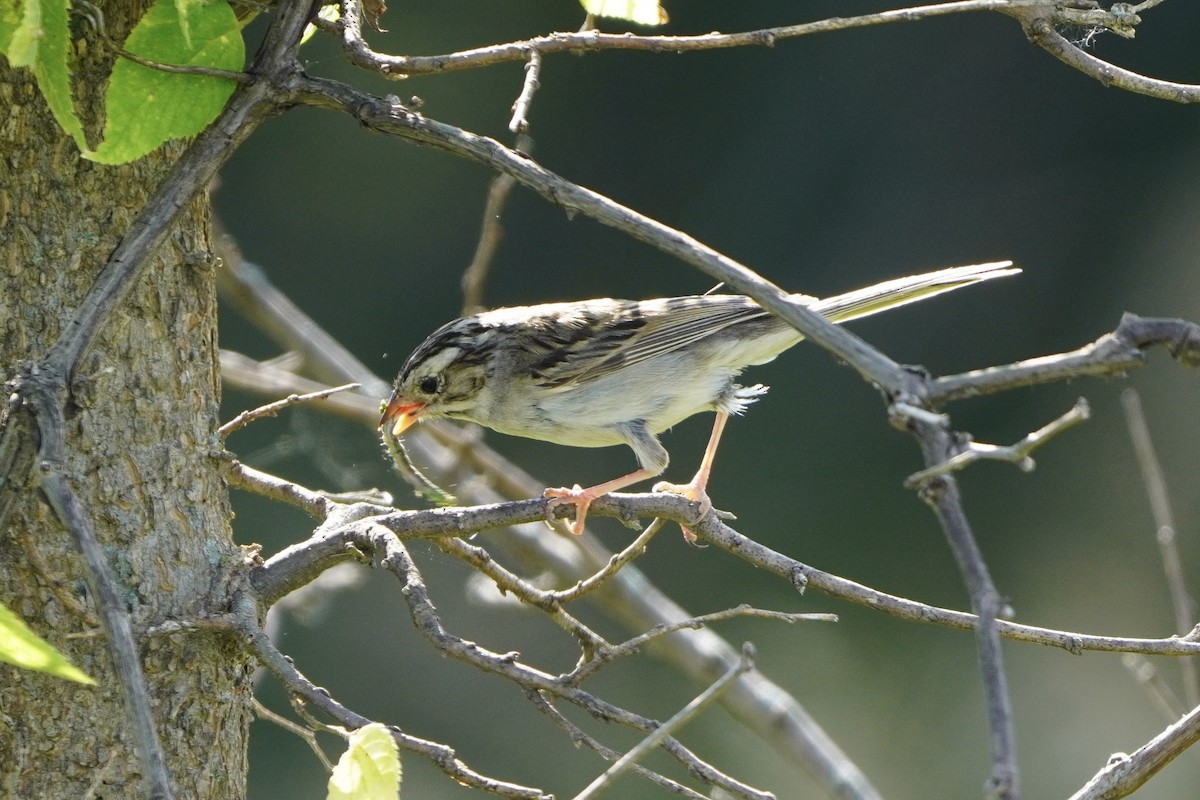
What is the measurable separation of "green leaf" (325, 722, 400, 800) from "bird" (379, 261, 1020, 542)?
7.75ft

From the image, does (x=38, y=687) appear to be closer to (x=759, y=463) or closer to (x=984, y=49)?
(x=759, y=463)

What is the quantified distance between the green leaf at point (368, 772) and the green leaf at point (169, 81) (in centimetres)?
94

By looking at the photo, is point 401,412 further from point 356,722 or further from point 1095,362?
point 1095,362

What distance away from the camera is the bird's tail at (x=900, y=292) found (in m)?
3.49

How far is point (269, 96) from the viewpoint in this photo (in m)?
1.98

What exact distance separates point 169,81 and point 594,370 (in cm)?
227

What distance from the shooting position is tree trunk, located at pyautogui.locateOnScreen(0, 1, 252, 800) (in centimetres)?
199

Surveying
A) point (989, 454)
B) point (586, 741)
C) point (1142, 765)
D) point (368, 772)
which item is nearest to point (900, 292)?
point (1142, 765)

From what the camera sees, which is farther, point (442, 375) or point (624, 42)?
point (442, 375)

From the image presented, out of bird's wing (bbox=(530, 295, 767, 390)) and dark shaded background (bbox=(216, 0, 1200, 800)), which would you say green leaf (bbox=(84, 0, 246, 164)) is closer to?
bird's wing (bbox=(530, 295, 767, 390))

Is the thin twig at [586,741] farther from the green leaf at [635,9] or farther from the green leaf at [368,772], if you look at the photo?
the green leaf at [635,9]

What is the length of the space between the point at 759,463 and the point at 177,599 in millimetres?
6205

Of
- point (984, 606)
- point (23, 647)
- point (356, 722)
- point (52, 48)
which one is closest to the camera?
point (984, 606)

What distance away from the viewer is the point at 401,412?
410cm
